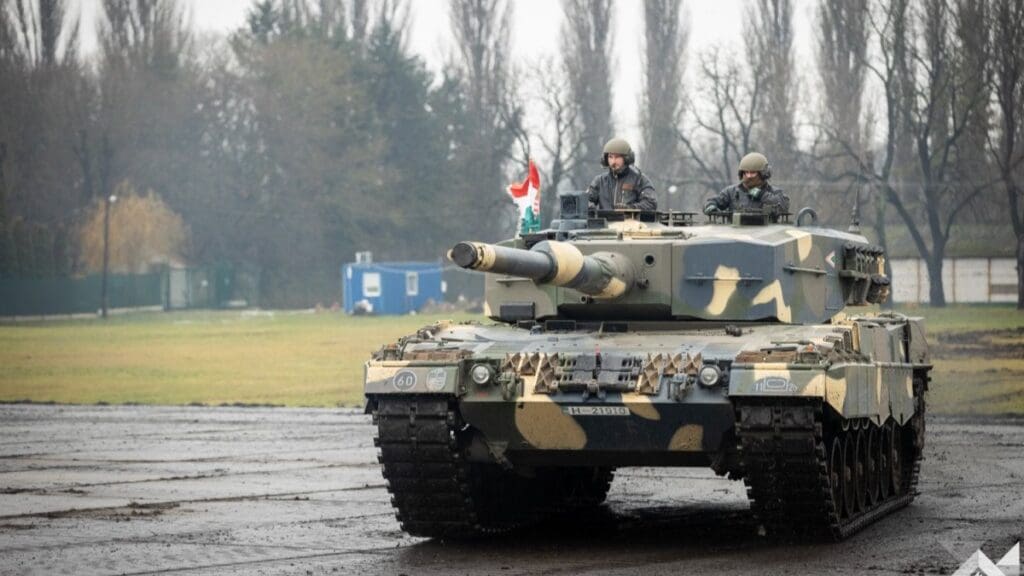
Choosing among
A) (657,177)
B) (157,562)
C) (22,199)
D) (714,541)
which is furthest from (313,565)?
(657,177)

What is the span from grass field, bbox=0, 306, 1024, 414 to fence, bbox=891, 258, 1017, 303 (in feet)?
1.05

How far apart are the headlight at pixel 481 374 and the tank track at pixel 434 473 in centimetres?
29

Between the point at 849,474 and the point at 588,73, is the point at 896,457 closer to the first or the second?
the point at 849,474

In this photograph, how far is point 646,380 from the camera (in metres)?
14.2

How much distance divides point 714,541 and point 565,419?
5.46 feet

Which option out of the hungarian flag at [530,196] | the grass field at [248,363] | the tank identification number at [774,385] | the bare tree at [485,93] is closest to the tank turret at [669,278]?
the tank identification number at [774,385]

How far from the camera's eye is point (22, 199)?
4447 centimetres

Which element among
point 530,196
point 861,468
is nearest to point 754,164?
point 861,468

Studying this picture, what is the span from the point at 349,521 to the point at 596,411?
300 cm

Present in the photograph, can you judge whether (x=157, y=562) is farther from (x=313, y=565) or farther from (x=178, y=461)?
(x=178, y=461)

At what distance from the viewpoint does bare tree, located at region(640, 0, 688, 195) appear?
55.0 meters

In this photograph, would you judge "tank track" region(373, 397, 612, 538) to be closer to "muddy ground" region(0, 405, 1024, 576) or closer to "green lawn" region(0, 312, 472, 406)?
"muddy ground" region(0, 405, 1024, 576)

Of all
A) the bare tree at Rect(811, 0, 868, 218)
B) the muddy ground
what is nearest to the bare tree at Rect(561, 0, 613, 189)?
the bare tree at Rect(811, 0, 868, 218)

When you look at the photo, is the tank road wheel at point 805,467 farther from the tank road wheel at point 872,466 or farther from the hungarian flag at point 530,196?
the hungarian flag at point 530,196
